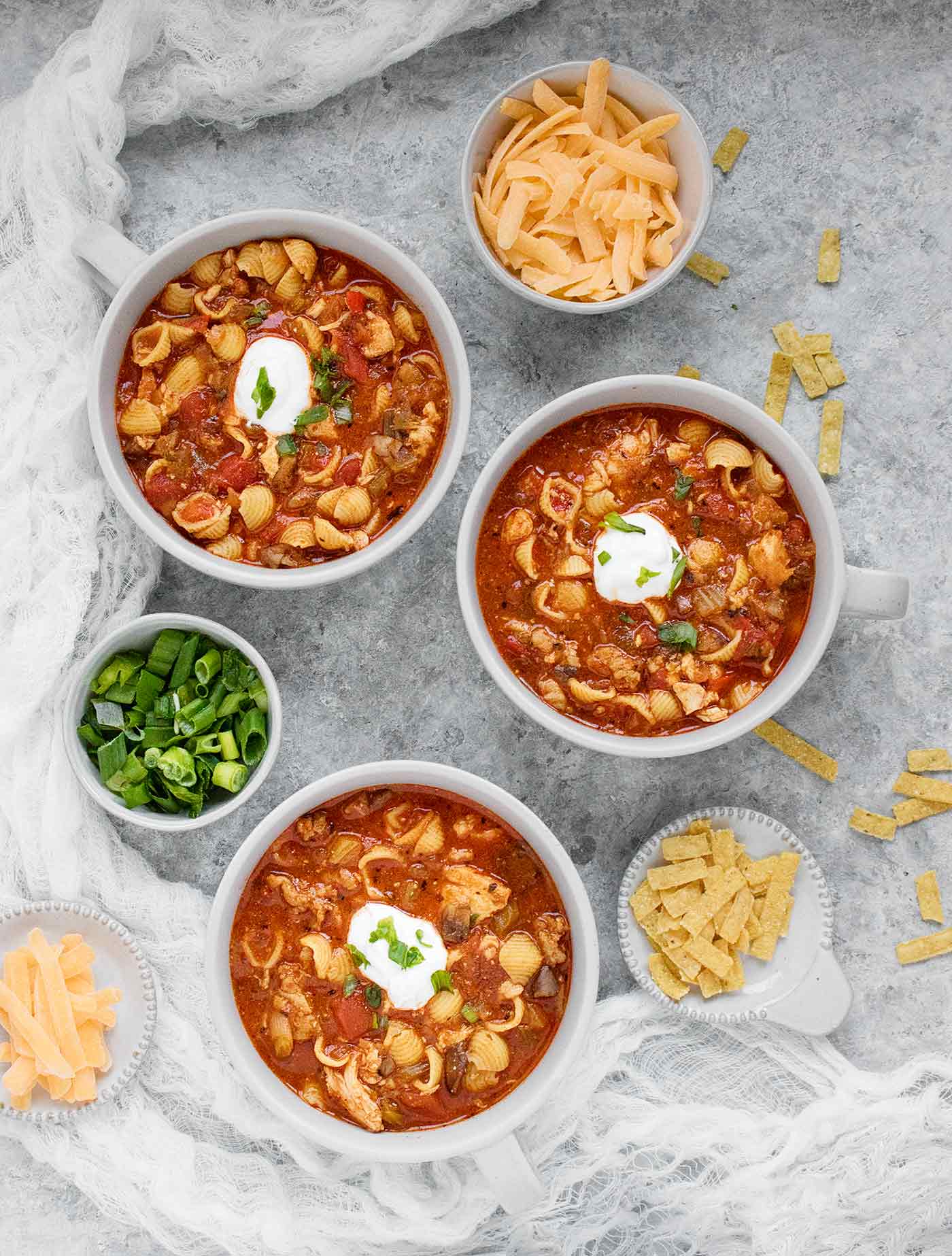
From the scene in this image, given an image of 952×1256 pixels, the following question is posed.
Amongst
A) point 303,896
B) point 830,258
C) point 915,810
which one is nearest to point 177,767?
point 303,896

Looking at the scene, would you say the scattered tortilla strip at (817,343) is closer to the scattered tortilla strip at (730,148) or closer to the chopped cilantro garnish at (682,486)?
the scattered tortilla strip at (730,148)

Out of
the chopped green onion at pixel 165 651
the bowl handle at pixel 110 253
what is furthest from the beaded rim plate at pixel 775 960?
the bowl handle at pixel 110 253

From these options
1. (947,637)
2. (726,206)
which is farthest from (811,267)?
(947,637)

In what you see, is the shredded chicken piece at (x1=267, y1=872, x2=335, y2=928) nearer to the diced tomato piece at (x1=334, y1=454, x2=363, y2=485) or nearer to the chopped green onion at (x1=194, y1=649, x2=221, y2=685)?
the chopped green onion at (x1=194, y1=649, x2=221, y2=685)

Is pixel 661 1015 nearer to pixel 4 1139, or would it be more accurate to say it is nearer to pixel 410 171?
pixel 4 1139

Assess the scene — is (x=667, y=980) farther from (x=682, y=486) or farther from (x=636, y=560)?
(x=682, y=486)

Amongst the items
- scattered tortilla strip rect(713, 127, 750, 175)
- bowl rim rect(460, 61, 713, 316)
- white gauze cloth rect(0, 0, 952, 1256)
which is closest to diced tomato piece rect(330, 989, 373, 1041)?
white gauze cloth rect(0, 0, 952, 1256)
